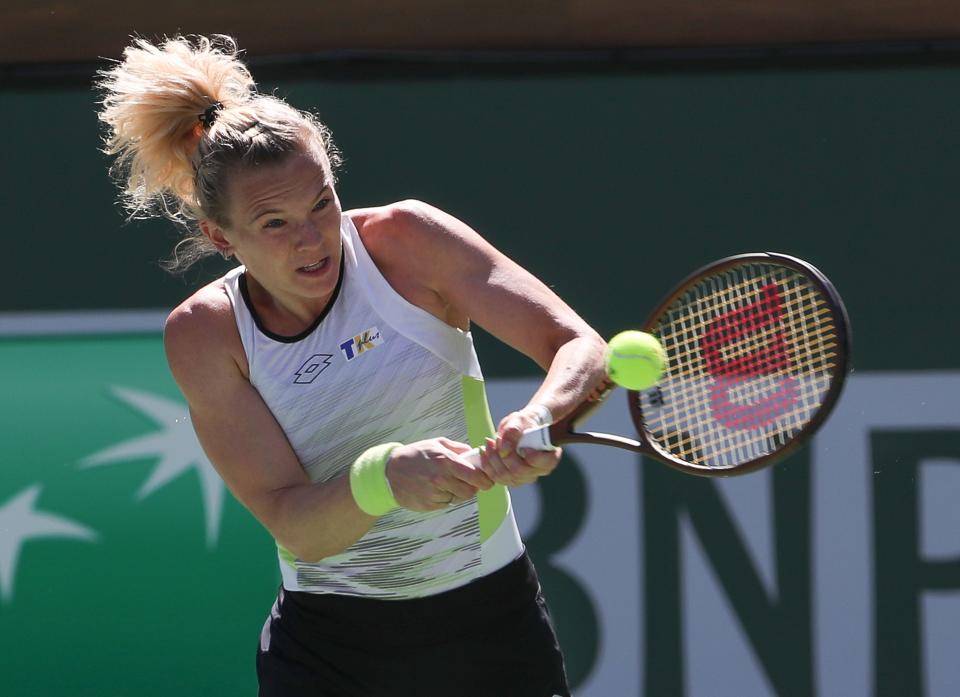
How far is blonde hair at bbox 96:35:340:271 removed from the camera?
2172 millimetres

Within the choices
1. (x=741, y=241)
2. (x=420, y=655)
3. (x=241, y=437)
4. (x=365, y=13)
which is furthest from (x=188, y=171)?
(x=741, y=241)

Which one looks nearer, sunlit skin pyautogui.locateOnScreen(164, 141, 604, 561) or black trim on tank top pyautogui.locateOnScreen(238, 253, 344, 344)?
sunlit skin pyautogui.locateOnScreen(164, 141, 604, 561)

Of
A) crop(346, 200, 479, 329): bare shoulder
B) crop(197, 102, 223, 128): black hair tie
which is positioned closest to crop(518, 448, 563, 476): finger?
crop(346, 200, 479, 329): bare shoulder

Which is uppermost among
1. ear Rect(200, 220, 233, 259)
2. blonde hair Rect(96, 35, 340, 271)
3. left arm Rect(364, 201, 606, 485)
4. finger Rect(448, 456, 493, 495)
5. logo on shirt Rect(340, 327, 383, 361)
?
blonde hair Rect(96, 35, 340, 271)

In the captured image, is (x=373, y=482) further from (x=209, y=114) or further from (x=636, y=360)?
(x=209, y=114)

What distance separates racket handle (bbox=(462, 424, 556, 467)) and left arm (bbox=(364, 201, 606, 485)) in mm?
112

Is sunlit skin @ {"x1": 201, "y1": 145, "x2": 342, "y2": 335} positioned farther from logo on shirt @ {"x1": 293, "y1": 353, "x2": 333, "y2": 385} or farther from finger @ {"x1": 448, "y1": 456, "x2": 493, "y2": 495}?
finger @ {"x1": 448, "y1": 456, "x2": 493, "y2": 495}

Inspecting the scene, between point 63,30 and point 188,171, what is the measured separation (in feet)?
5.10

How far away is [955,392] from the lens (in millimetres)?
3439

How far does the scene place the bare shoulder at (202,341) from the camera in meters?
2.26

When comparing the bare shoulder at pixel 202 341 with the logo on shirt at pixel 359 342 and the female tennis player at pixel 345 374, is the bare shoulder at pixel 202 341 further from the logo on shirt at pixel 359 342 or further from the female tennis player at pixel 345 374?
the logo on shirt at pixel 359 342

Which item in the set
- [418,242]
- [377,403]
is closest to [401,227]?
[418,242]

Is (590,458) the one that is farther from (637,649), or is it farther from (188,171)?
(188,171)

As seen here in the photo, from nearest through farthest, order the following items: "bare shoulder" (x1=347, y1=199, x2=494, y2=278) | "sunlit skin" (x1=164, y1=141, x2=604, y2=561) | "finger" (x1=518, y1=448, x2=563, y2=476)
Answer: "finger" (x1=518, y1=448, x2=563, y2=476)
"sunlit skin" (x1=164, y1=141, x2=604, y2=561)
"bare shoulder" (x1=347, y1=199, x2=494, y2=278)
